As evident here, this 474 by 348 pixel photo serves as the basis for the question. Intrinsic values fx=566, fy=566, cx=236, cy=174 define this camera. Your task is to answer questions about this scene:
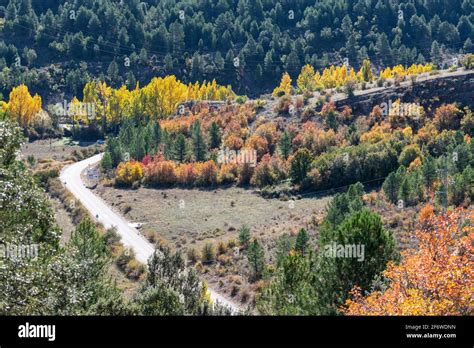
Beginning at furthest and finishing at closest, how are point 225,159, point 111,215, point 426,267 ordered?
point 225,159
point 111,215
point 426,267

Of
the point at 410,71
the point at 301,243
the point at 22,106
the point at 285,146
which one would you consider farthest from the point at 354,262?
the point at 22,106

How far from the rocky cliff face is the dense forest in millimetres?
70335

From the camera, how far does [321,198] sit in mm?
73188

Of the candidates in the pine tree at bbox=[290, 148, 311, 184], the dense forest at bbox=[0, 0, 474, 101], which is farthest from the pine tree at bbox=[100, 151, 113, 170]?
the dense forest at bbox=[0, 0, 474, 101]

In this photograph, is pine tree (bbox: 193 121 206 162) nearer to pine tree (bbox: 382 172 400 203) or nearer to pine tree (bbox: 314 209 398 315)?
pine tree (bbox: 382 172 400 203)

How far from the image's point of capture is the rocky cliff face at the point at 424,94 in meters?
89.5

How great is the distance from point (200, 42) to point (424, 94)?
10509 cm

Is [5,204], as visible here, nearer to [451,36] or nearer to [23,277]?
[23,277]

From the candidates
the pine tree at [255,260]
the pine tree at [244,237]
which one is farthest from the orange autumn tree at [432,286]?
the pine tree at [244,237]

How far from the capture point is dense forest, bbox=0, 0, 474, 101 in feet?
540

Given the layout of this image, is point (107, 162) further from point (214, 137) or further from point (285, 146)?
point (285, 146)

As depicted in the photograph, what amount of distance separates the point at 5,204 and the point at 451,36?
189308mm

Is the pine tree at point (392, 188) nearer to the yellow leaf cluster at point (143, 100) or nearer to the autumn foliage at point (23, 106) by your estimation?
the yellow leaf cluster at point (143, 100)
